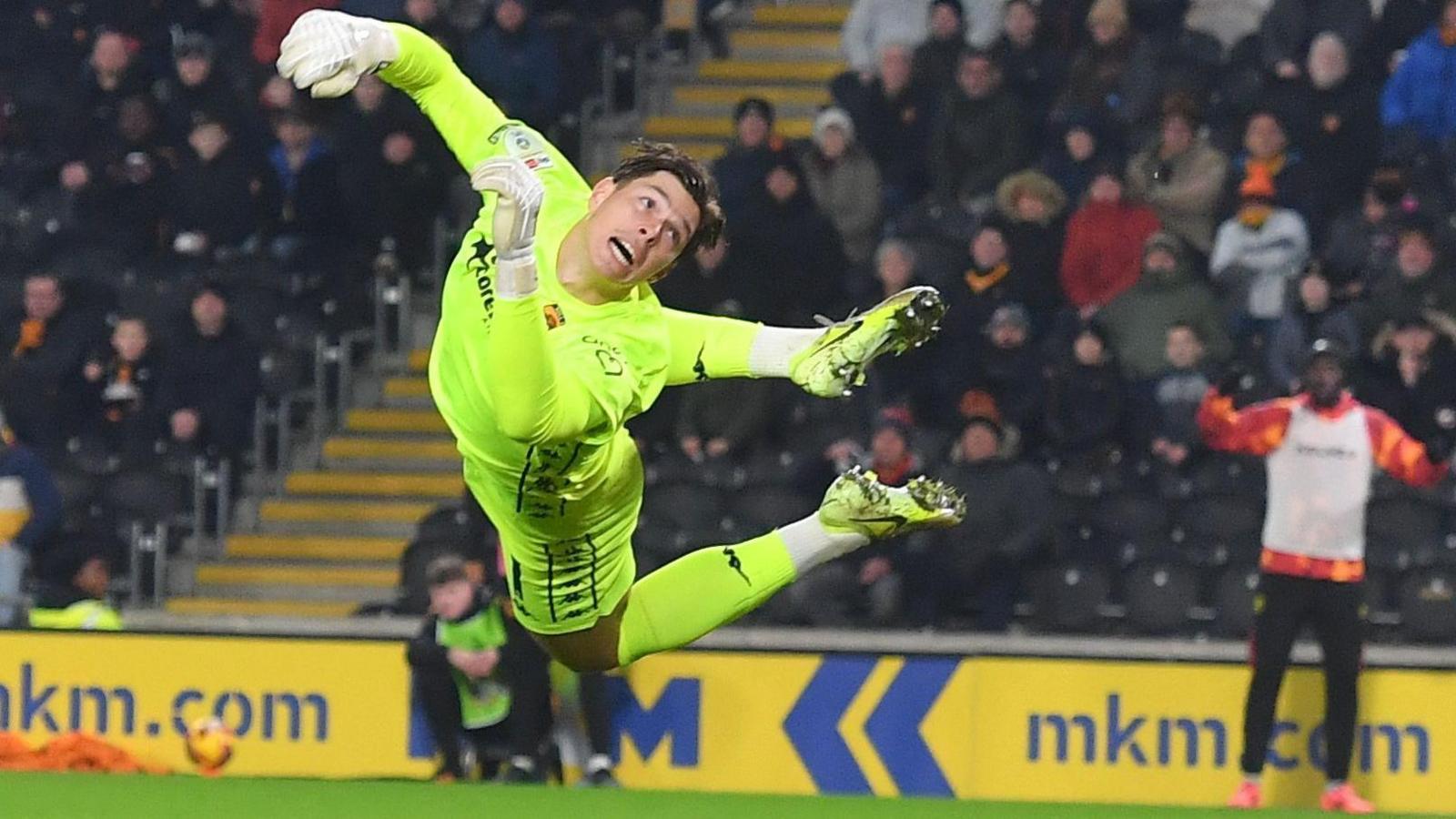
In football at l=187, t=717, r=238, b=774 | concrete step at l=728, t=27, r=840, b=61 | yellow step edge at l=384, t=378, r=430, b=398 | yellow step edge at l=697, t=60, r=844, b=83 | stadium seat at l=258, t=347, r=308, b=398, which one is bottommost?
football at l=187, t=717, r=238, b=774

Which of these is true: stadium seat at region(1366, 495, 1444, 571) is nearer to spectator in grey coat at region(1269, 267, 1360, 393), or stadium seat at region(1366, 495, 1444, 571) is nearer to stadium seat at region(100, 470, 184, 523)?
spectator in grey coat at region(1269, 267, 1360, 393)

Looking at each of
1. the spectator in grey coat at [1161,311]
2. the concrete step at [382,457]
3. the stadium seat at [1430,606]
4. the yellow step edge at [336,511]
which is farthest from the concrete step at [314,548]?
the stadium seat at [1430,606]

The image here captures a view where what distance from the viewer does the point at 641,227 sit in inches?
286

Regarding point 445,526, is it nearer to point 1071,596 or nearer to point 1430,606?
point 1071,596

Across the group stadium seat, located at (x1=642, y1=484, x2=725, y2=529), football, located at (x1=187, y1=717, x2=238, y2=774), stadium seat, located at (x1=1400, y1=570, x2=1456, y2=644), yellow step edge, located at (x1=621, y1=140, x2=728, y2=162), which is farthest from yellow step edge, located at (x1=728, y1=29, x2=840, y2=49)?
football, located at (x1=187, y1=717, x2=238, y2=774)

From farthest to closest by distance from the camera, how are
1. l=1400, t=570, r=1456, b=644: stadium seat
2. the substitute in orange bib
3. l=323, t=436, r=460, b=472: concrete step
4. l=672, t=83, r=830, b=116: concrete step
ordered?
l=672, t=83, r=830, b=116: concrete step
l=323, t=436, r=460, b=472: concrete step
l=1400, t=570, r=1456, b=644: stadium seat
the substitute in orange bib

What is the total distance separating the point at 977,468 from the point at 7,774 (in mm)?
4554

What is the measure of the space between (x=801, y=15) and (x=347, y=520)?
160 inches

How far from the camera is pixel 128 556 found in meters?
13.6

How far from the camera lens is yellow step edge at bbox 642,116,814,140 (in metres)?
15.2

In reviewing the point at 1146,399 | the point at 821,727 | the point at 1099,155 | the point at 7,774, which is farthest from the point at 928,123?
the point at 7,774

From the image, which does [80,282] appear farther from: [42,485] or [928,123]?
[928,123]

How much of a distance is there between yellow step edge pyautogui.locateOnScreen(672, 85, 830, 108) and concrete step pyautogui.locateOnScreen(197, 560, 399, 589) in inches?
132

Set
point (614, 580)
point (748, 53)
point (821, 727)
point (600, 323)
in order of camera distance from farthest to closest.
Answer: point (748, 53) < point (821, 727) < point (614, 580) < point (600, 323)
